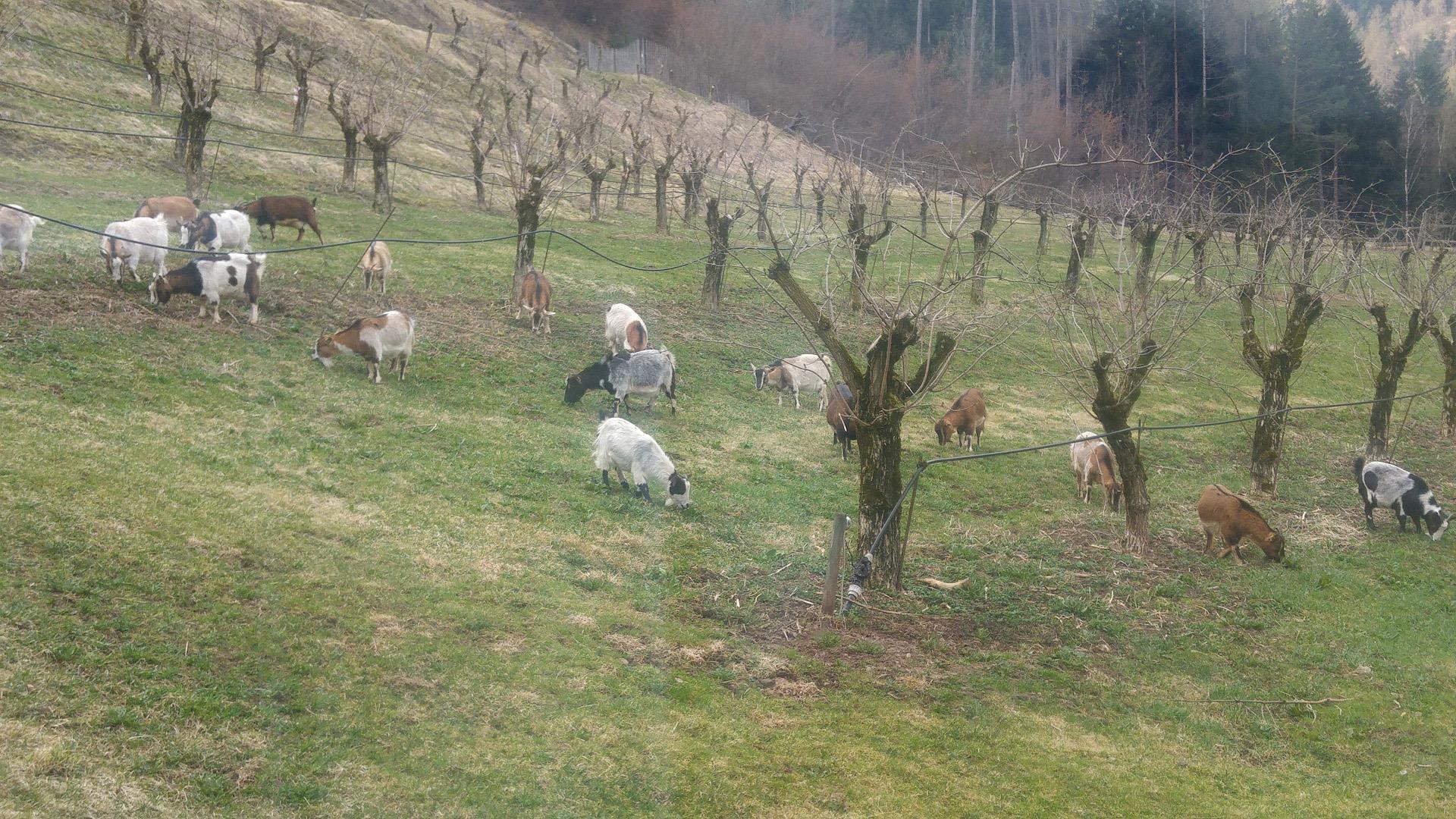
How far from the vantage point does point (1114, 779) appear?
8.95 metres

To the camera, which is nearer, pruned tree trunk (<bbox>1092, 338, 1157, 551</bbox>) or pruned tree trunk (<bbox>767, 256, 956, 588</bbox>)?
pruned tree trunk (<bbox>767, 256, 956, 588</bbox>)

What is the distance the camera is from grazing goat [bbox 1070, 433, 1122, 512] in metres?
17.7

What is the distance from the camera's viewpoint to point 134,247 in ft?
58.3

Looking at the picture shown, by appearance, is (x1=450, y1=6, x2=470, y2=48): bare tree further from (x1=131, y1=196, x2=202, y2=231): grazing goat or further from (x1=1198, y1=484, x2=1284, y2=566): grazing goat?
(x1=1198, y1=484, x2=1284, y2=566): grazing goat

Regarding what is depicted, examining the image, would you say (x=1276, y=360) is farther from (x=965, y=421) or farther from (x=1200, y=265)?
(x=965, y=421)

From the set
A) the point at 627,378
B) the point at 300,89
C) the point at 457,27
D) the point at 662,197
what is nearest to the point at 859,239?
the point at 627,378

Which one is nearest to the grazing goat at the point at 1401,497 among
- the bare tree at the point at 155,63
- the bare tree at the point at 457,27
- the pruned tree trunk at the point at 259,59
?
the bare tree at the point at 155,63

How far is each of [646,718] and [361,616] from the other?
2738 mm

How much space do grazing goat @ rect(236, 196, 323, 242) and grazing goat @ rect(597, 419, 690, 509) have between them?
14.1 m

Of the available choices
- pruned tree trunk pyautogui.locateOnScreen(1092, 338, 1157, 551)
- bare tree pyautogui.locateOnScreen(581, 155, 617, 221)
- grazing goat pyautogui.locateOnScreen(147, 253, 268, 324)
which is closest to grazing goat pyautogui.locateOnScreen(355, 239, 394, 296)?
grazing goat pyautogui.locateOnScreen(147, 253, 268, 324)

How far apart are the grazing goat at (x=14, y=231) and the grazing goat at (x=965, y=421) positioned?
15.5 metres

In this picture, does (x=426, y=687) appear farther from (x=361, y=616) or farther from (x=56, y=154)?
(x=56, y=154)

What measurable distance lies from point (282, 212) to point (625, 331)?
9750mm

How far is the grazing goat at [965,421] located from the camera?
20391 millimetres
